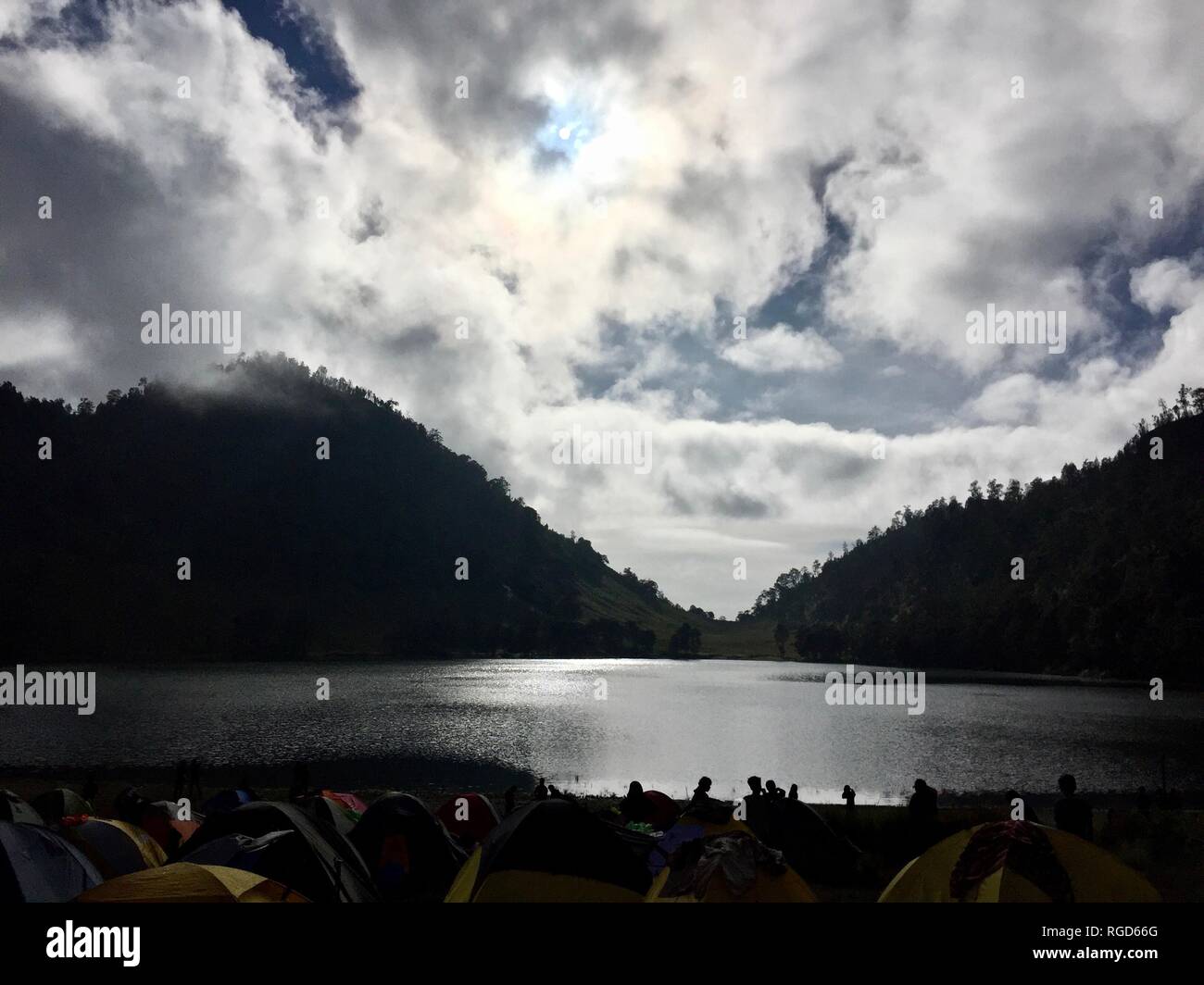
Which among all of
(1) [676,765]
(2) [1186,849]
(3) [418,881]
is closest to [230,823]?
(3) [418,881]

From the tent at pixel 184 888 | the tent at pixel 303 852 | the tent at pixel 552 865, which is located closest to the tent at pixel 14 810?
the tent at pixel 303 852

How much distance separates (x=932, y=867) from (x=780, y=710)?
106986mm

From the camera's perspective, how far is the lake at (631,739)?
57.9 m

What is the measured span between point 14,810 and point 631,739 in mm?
68158

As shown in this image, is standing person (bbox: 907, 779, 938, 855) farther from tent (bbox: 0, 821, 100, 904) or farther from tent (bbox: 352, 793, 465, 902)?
tent (bbox: 0, 821, 100, 904)

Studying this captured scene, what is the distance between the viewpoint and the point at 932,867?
12625 mm

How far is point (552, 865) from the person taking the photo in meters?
13.2

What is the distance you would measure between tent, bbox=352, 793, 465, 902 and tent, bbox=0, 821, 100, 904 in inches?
247

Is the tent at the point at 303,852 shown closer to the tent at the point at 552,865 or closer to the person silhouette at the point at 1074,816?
the tent at the point at 552,865

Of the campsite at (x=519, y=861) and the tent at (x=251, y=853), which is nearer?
the campsite at (x=519, y=861)

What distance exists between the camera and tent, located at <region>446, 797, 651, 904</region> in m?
13.0

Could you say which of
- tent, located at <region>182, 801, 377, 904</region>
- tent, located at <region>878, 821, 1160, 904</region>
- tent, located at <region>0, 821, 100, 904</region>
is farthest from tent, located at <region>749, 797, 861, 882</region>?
tent, located at <region>0, 821, 100, 904</region>

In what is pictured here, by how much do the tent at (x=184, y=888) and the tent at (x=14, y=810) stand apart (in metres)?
9.07
